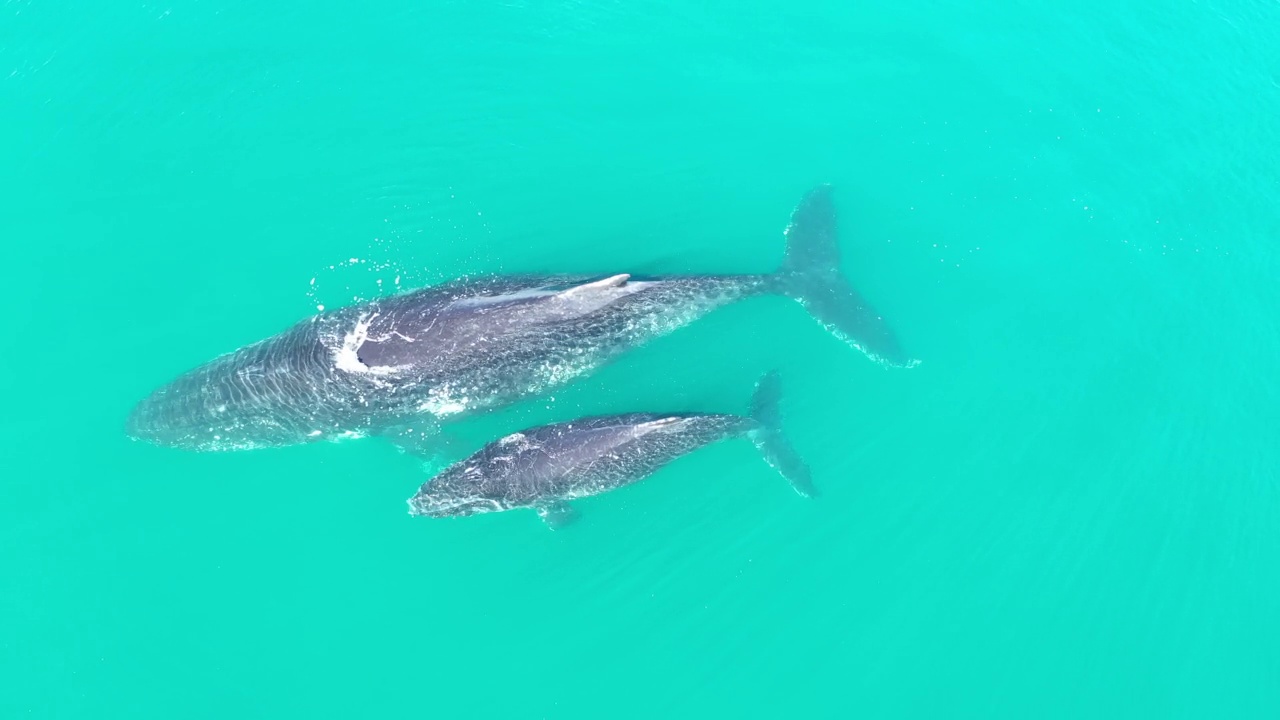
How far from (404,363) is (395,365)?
0.75 ft

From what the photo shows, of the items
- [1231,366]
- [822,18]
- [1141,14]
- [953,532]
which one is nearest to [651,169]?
[822,18]

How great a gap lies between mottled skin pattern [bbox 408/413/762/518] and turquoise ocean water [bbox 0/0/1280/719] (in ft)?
2.64

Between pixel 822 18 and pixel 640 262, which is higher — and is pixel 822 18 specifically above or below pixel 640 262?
above

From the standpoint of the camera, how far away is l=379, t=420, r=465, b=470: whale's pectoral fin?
20.3m

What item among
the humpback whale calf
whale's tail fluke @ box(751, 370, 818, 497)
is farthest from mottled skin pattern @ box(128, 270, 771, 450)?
whale's tail fluke @ box(751, 370, 818, 497)

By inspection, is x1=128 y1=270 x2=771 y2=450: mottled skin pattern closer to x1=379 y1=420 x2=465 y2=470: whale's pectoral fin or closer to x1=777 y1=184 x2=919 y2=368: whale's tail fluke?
x1=379 y1=420 x2=465 y2=470: whale's pectoral fin

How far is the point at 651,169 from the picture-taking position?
24359 mm

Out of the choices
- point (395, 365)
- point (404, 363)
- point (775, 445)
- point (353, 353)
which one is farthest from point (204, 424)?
point (775, 445)

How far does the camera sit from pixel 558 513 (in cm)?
1948

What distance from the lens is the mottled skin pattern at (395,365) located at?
64.3 ft

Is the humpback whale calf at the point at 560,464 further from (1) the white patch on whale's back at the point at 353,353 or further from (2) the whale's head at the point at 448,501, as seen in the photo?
(1) the white patch on whale's back at the point at 353,353

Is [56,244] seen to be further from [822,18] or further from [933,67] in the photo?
[933,67]

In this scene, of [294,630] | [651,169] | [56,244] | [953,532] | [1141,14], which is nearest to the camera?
[294,630]

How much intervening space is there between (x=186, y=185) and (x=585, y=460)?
14.7 m
